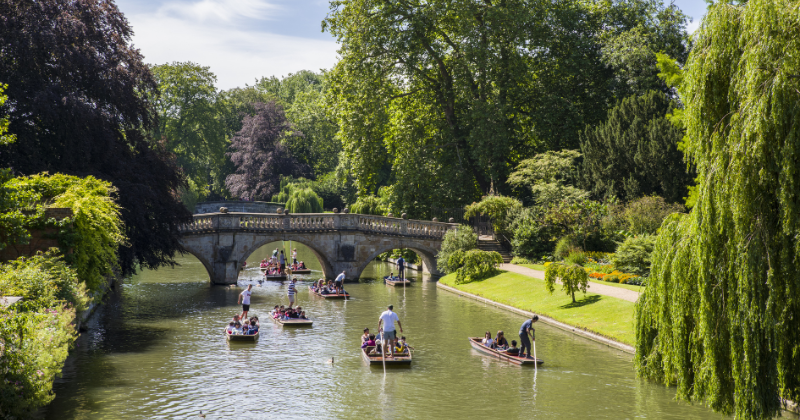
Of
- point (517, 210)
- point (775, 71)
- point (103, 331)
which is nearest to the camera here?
point (775, 71)

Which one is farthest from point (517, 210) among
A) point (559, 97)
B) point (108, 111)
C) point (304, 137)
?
point (304, 137)

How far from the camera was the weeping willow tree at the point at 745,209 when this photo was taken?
1143 cm

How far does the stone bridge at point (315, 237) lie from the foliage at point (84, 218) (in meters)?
13.6

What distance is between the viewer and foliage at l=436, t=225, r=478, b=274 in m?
39.9

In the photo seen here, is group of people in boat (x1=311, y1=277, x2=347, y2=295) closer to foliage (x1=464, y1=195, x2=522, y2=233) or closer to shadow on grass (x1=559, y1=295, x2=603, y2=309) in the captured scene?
shadow on grass (x1=559, y1=295, x2=603, y2=309)

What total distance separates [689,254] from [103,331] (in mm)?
20587

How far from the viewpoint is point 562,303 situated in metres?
27.8

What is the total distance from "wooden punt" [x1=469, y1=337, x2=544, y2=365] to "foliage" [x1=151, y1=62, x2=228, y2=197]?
194 feet

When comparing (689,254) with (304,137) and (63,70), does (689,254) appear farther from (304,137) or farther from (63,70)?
(304,137)


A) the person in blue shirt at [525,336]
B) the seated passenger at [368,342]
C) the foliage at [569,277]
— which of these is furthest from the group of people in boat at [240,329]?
the foliage at [569,277]

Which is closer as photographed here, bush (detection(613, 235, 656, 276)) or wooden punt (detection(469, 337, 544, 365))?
wooden punt (detection(469, 337, 544, 365))

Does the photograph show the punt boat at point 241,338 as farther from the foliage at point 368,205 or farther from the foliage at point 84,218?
the foliage at point 368,205

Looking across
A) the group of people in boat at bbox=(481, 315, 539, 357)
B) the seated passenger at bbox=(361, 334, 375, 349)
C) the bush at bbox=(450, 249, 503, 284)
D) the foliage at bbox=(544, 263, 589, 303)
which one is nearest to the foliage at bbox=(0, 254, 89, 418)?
the seated passenger at bbox=(361, 334, 375, 349)

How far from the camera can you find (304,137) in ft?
283
